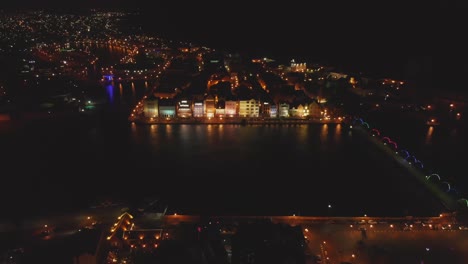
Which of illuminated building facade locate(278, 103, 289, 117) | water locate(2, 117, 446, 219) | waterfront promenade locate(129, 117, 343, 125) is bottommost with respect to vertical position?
water locate(2, 117, 446, 219)

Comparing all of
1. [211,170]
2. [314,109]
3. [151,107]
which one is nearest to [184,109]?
[151,107]

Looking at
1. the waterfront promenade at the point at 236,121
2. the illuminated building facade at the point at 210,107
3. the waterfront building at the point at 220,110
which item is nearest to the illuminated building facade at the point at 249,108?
the waterfront promenade at the point at 236,121

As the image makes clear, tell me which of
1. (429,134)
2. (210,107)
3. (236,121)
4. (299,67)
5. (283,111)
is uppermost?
(299,67)

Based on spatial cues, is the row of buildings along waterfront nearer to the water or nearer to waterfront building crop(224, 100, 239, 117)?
waterfront building crop(224, 100, 239, 117)

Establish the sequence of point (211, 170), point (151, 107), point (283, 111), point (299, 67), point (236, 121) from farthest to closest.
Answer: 1. point (299, 67)
2. point (283, 111)
3. point (151, 107)
4. point (236, 121)
5. point (211, 170)

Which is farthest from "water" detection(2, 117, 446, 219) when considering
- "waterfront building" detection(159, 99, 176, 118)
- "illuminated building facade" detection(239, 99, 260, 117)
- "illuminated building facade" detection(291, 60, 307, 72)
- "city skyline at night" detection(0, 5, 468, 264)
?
"illuminated building facade" detection(291, 60, 307, 72)

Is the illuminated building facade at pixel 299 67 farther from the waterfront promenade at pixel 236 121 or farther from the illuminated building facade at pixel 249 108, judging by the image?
the waterfront promenade at pixel 236 121

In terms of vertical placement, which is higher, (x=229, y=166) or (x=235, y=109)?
(x=235, y=109)

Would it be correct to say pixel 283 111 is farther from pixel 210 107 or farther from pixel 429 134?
A: pixel 429 134

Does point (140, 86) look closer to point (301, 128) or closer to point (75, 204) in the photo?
point (301, 128)

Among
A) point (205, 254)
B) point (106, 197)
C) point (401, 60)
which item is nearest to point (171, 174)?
point (106, 197)
